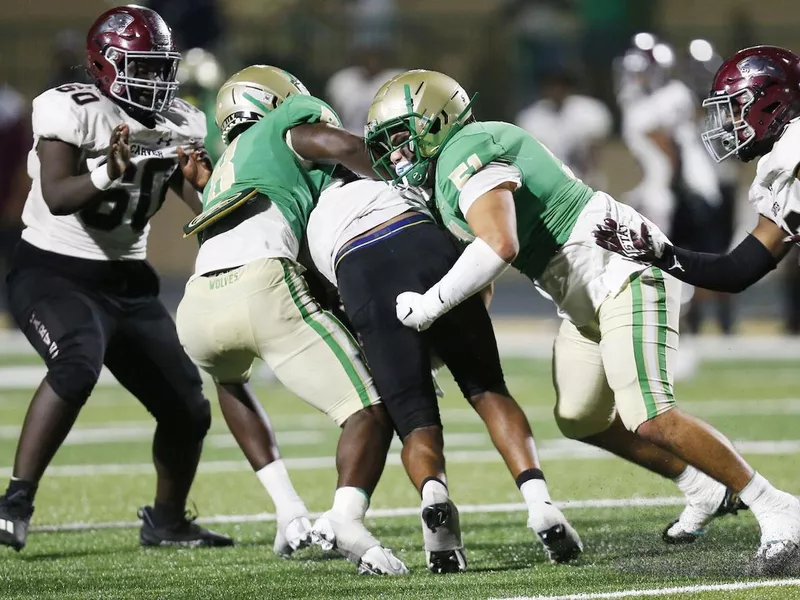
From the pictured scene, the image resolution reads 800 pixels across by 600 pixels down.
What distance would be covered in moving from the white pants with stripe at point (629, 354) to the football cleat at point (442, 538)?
0.61m

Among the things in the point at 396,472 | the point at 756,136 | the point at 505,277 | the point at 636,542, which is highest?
the point at 756,136

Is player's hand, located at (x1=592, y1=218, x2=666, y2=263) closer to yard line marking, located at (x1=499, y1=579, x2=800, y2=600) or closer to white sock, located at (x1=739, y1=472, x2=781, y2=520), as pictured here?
white sock, located at (x1=739, y1=472, x2=781, y2=520)

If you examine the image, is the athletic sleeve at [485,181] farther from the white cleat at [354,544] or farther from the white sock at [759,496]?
Result: the white sock at [759,496]

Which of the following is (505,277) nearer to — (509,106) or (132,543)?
(509,106)

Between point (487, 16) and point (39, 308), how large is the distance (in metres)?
12.3

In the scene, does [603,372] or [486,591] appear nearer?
[486,591]

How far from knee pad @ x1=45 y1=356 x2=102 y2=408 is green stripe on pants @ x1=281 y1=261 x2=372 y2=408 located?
84 cm

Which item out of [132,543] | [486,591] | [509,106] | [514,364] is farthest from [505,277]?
[486,591]

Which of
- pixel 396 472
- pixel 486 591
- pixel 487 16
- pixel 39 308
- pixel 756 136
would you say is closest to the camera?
pixel 486 591

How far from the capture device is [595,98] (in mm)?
15859

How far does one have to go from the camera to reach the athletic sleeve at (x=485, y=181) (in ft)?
13.9

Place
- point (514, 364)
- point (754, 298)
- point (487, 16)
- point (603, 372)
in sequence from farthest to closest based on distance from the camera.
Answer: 1. point (487, 16)
2. point (754, 298)
3. point (514, 364)
4. point (603, 372)

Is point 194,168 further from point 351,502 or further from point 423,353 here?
point 351,502

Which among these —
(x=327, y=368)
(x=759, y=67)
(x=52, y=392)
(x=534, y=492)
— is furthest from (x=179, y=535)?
(x=759, y=67)
